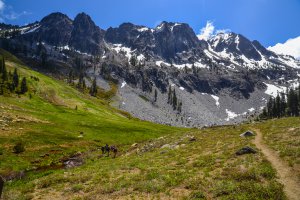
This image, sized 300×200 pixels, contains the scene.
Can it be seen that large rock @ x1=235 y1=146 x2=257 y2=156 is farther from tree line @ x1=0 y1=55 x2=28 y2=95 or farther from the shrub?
tree line @ x1=0 y1=55 x2=28 y2=95

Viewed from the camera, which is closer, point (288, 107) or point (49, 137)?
point (49, 137)

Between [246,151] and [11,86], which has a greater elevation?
[11,86]

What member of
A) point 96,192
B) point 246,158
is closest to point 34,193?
point 96,192

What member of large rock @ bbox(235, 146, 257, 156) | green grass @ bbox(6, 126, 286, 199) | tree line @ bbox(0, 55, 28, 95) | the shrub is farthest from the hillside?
large rock @ bbox(235, 146, 257, 156)

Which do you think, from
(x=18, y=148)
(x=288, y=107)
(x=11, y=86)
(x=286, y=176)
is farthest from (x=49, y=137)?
(x=288, y=107)

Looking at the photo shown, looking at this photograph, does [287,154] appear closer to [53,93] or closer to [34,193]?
[34,193]

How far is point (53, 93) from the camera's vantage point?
144 m

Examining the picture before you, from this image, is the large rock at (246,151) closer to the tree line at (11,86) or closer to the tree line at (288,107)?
the tree line at (11,86)

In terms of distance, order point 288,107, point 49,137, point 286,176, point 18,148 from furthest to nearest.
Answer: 1. point 288,107
2. point 49,137
3. point 18,148
4. point 286,176

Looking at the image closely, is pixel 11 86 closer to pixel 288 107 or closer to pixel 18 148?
pixel 18 148

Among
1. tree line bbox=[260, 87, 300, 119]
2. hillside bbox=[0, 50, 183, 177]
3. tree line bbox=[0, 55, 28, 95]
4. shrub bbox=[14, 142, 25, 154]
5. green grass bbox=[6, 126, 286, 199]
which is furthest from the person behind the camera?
tree line bbox=[260, 87, 300, 119]

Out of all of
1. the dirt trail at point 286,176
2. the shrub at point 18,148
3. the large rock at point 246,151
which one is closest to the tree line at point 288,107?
the large rock at point 246,151

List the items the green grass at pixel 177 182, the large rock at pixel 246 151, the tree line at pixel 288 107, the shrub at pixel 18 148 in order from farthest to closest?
the tree line at pixel 288 107, the shrub at pixel 18 148, the large rock at pixel 246 151, the green grass at pixel 177 182

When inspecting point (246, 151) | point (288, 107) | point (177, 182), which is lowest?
point (177, 182)
